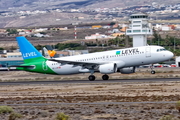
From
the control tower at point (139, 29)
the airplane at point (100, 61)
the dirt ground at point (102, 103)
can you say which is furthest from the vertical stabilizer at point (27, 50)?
the control tower at point (139, 29)

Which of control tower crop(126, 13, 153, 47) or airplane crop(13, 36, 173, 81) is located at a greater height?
control tower crop(126, 13, 153, 47)

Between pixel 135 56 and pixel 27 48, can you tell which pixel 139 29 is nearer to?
pixel 27 48

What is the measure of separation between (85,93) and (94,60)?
16318 mm

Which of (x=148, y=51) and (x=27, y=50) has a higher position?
(x=27, y=50)

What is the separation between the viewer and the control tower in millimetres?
119938

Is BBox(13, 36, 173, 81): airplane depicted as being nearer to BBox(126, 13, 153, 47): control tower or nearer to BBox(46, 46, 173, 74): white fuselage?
BBox(46, 46, 173, 74): white fuselage

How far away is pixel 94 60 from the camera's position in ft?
190

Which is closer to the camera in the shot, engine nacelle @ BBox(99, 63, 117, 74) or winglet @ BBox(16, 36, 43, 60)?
engine nacelle @ BBox(99, 63, 117, 74)

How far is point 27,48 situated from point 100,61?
959 cm

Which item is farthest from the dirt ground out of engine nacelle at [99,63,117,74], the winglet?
the winglet

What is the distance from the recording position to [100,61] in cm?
5747

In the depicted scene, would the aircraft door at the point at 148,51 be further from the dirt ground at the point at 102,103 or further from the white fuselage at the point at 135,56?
the dirt ground at the point at 102,103

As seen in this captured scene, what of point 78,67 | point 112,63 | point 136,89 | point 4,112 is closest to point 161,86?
point 136,89

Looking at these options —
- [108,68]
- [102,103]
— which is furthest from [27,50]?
[102,103]
